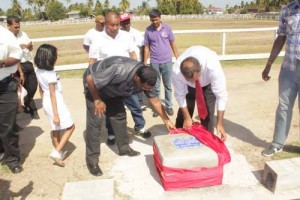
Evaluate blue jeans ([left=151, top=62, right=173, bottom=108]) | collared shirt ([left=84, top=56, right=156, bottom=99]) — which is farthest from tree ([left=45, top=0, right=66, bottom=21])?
collared shirt ([left=84, top=56, right=156, bottom=99])

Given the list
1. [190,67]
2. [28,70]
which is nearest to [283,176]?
[190,67]

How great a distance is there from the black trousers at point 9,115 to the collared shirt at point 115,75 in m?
1.14

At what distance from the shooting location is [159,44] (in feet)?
19.1

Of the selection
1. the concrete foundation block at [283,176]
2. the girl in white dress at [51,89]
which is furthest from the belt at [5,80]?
the concrete foundation block at [283,176]

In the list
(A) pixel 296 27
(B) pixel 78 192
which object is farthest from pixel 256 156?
(B) pixel 78 192

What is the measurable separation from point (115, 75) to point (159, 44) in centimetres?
276

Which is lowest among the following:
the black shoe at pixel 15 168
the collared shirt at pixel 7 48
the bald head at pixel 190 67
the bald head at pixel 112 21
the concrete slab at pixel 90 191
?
the black shoe at pixel 15 168

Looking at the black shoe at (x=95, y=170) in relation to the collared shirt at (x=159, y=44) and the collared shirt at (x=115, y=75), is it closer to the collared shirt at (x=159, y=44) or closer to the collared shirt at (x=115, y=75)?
the collared shirt at (x=115, y=75)

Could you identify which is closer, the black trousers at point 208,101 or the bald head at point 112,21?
the black trousers at point 208,101

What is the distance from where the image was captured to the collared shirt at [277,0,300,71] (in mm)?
3527

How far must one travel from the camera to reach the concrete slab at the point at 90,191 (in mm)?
3123

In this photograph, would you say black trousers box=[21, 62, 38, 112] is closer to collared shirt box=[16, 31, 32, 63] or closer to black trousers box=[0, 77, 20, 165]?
collared shirt box=[16, 31, 32, 63]

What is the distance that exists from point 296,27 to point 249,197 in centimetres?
196

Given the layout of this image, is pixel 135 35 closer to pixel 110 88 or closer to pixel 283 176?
pixel 110 88
